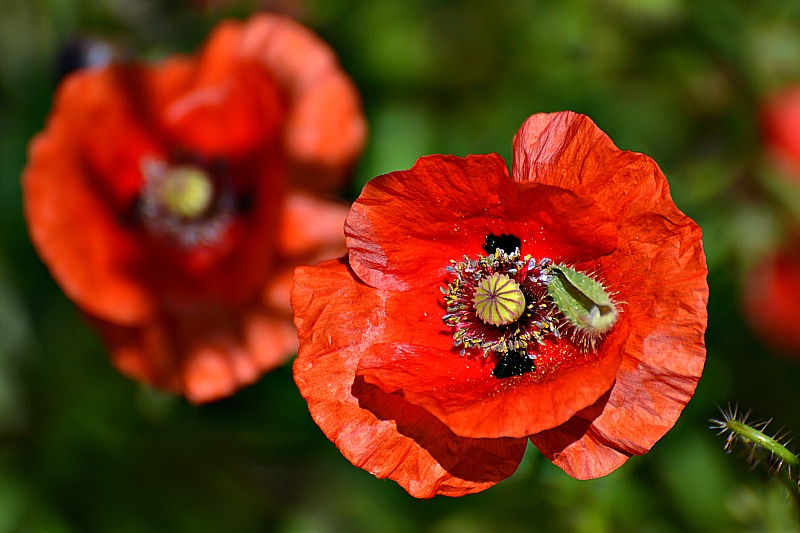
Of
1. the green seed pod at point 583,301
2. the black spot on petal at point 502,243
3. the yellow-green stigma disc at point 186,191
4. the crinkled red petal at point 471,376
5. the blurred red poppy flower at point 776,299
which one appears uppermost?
the green seed pod at point 583,301

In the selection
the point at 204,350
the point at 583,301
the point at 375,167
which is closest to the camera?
the point at 583,301

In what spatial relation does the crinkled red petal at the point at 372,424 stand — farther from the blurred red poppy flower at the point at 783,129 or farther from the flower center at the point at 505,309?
the blurred red poppy flower at the point at 783,129

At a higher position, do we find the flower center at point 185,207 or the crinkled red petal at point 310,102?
the crinkled red petal at point 310,102

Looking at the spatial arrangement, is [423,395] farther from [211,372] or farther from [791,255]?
[791,255]

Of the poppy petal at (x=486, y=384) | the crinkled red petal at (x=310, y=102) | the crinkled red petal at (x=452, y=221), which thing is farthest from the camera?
the crinkled red petal at (x=310, y=102)

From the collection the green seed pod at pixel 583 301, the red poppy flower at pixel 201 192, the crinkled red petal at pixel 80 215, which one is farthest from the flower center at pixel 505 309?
the crinkled red petal at pixel 80 215

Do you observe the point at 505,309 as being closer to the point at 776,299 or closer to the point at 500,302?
the point at 500,302

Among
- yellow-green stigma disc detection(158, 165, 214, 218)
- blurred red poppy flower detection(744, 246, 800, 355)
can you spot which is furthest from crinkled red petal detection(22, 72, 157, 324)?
blurred red poppy flower detection(744, 246, 800, 355)

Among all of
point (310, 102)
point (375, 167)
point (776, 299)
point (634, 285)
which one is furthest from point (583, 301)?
point (776, 299)
